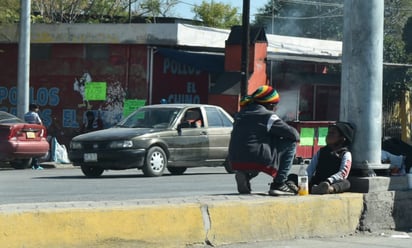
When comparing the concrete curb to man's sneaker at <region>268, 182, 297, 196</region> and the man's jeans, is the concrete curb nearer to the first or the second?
man's sneaker at <region>268, 182, 297, 196</region>

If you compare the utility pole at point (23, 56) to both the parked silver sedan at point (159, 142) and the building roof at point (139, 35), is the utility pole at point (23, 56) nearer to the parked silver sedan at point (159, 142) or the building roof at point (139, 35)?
the building roof at point (139, 35)

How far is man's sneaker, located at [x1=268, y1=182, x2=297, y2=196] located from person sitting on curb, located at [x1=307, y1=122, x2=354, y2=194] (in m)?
0.36

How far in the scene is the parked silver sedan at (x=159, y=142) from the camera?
17.6 metres

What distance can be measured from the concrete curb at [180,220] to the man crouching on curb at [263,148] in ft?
0.96

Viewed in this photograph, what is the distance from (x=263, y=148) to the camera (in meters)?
9.20

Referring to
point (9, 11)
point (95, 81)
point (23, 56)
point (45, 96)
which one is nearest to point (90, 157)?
point (23, 56)

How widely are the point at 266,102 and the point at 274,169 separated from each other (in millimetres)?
779

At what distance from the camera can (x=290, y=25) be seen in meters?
68.6

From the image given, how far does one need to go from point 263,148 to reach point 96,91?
68.4ft

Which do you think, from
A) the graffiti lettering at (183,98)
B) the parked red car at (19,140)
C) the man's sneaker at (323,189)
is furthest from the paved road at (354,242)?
the graffiti lettering at (183,98)

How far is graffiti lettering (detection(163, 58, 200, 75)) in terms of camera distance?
29.4m

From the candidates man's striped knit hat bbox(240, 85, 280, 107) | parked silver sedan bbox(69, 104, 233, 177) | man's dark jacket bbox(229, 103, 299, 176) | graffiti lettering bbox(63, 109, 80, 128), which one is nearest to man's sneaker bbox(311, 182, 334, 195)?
man's dark jacket bbox(229, 103, 299, 176)

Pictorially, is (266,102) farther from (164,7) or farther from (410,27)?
(164,7)

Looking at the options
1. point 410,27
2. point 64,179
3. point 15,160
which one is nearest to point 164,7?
point 410,27
